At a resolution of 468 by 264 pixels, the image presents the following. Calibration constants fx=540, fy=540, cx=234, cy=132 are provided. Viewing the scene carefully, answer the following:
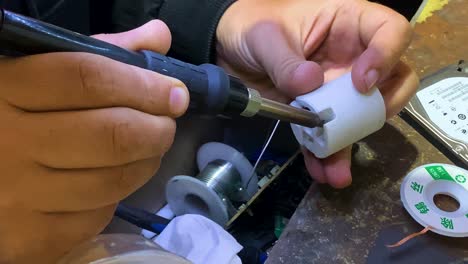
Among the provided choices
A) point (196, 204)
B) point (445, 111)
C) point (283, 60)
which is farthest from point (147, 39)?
point (445, 111)

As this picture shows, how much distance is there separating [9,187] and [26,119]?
46 millimetres

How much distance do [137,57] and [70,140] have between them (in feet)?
0.22

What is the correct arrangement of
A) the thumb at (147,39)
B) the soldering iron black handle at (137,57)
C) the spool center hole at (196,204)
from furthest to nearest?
the spool center hole at (196,204) < the thumb at (147,39) < the soldering iron black handle at (137,57)

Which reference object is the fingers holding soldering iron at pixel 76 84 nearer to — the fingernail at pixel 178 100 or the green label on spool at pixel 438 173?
the fingernail at pixel 178 100

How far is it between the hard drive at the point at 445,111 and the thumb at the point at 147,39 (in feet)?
1.07

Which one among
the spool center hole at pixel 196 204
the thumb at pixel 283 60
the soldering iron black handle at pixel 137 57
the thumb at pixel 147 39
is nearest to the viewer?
the soldering iron black handle at pixel 137 57

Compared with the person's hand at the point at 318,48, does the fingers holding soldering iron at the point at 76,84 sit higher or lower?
higher

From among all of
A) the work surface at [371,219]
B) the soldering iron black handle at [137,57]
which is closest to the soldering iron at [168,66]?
the soldering iron black handle at [137,57]

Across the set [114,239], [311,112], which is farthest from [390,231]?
[114,239]

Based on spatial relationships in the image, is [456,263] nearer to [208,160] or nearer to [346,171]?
[346,171]

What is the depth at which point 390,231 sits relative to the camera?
0.52 meters

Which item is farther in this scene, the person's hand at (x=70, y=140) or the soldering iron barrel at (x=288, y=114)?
the soldering iron barrel at (x=288, y=114)

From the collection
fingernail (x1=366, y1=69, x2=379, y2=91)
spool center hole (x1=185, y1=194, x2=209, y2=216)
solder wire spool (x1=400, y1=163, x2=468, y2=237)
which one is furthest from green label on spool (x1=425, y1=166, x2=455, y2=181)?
spool center hole (x1=185, y1=194, x2=209, y2=216)

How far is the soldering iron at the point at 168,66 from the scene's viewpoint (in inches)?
10.6
